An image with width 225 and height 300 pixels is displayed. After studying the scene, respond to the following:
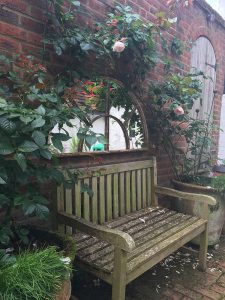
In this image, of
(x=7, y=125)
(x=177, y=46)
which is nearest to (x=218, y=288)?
(x=7, y=125)

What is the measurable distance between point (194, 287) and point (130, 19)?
2322 millimetres

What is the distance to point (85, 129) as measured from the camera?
1.61 metres

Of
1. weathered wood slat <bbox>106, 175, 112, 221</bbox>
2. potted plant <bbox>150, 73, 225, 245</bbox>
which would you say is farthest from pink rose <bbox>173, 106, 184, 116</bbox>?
weathered wood slat <bbox>106, 175, 112, 221</bbox>

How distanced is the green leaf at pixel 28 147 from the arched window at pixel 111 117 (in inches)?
39.8

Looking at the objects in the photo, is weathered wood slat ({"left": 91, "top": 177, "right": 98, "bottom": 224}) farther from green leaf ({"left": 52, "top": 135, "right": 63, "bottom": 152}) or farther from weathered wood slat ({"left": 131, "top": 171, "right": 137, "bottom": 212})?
A: green leaf ({"left": 52, "top": 135, "right": 63, "bottom": 152})

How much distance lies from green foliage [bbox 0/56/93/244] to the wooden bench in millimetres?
416

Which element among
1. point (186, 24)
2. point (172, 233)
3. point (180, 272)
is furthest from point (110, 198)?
point (186, 24)

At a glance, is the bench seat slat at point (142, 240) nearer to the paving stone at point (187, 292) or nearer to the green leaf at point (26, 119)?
the paving stone at point (187, 292)

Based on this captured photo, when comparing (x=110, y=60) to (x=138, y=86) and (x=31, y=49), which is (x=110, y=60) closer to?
(x=138, y=86)

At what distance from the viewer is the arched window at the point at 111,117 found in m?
2.46

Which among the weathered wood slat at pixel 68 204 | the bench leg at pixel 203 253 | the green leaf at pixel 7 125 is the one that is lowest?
the bench leg at pixel 203 253


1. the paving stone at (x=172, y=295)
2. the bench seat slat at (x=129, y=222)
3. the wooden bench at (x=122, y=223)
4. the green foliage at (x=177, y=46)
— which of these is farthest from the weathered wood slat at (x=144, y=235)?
the green foliage at (x=177, y=46)

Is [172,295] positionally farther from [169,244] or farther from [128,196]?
[128,196]

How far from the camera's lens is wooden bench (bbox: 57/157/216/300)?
1.83 metres
